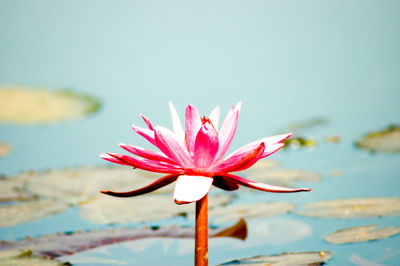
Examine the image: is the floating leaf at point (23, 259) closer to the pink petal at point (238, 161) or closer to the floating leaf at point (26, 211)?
the floating leaf at point (26, 211)

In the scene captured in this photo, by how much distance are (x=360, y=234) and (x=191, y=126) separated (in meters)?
0.78

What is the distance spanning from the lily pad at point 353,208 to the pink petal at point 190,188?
35.4 inches

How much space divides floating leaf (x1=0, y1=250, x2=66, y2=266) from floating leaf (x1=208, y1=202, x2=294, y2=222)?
1.98ft

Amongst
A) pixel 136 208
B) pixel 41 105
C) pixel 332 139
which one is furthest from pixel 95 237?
pixel 41 105

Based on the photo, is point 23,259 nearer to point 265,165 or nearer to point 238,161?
point 238,161

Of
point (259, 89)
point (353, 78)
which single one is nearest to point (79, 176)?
point (259, 89)

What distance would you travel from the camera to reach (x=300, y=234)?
1567mm

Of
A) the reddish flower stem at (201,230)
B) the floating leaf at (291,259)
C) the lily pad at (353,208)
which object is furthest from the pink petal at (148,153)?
the lily pad at (353,208)

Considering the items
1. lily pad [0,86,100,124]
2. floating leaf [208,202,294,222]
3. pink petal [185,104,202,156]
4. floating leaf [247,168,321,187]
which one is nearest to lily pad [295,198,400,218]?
floating leaf [208,202,294,222]

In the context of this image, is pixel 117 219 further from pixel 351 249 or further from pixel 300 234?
pixel 351 249

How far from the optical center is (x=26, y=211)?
188 cm

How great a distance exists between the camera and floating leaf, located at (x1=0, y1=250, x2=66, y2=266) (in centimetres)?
134

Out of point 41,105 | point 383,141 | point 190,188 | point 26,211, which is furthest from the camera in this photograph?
point 41,105

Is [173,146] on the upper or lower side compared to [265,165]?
lower
